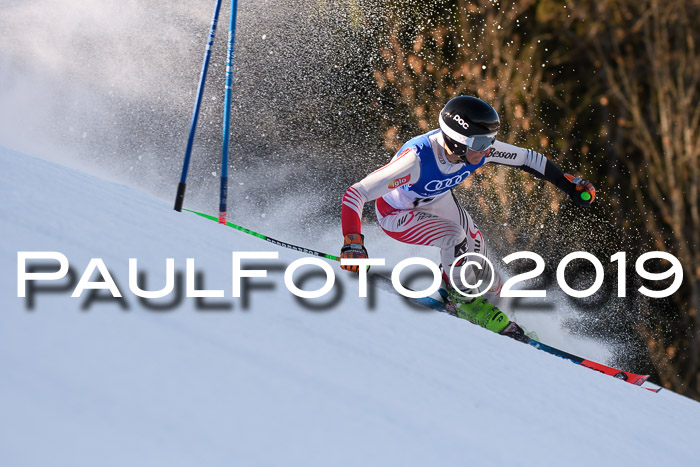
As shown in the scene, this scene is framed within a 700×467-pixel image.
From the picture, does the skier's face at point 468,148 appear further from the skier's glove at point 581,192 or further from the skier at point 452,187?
the skier's glove at point 581,192

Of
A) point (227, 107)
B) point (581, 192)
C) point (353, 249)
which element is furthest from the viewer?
point (227, 107)

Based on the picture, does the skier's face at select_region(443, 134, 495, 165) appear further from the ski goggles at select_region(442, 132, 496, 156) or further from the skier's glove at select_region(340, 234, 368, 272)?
the skier's glove at select_region(340, 234, 368, 272)

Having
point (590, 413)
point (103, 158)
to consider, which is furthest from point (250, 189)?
point (590, 413)

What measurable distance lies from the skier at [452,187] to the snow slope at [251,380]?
2.43 feet

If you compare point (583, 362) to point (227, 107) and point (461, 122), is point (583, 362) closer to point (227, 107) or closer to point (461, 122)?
point (461, 122)

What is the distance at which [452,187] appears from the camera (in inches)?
127

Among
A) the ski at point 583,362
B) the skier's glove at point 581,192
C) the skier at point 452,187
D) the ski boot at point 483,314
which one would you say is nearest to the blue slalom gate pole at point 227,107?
the skier at point 452,187

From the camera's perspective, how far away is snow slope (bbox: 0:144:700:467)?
950 millimetres

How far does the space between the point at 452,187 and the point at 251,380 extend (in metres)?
2.17

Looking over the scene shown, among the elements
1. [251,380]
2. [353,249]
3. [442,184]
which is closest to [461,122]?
[442,184]

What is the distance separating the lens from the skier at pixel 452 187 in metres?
2.93

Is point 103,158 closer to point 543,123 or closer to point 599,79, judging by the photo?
point 543,123

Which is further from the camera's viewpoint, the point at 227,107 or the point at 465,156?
the point at 227,107

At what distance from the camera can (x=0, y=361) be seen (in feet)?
3.28
